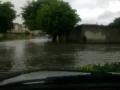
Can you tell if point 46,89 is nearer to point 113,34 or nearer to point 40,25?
point 113,34

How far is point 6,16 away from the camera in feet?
267

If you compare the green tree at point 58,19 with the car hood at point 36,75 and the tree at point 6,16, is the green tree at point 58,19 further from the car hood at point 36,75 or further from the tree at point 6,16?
the car hood at point 36,75

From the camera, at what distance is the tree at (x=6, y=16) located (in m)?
80.1

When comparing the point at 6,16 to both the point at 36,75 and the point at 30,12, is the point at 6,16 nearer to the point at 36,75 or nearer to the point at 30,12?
the point at 30,12

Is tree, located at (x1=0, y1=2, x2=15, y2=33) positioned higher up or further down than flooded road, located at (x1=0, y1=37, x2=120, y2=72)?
higher up

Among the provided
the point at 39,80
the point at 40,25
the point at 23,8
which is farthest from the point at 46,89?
the point at 23,8

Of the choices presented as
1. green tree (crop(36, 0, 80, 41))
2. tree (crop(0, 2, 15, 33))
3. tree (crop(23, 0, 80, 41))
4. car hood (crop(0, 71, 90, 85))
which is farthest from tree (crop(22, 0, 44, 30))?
car hood (crop(0, 71, 90, 85))

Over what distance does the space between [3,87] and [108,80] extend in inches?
23.4

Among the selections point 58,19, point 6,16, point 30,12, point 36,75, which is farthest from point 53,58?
point 6,16

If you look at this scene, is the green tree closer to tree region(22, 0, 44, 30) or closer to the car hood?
tree region(22, 0, 44, 30)

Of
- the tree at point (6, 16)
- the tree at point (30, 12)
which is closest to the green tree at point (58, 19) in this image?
the tree at point (30, 12)

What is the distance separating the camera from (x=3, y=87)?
226 cm

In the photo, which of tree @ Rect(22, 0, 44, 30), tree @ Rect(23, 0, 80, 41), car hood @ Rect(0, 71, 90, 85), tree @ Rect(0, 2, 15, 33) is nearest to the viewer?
car hood @ Rect(0, 71, 90, 85)

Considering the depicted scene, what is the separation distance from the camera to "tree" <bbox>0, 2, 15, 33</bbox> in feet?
263
